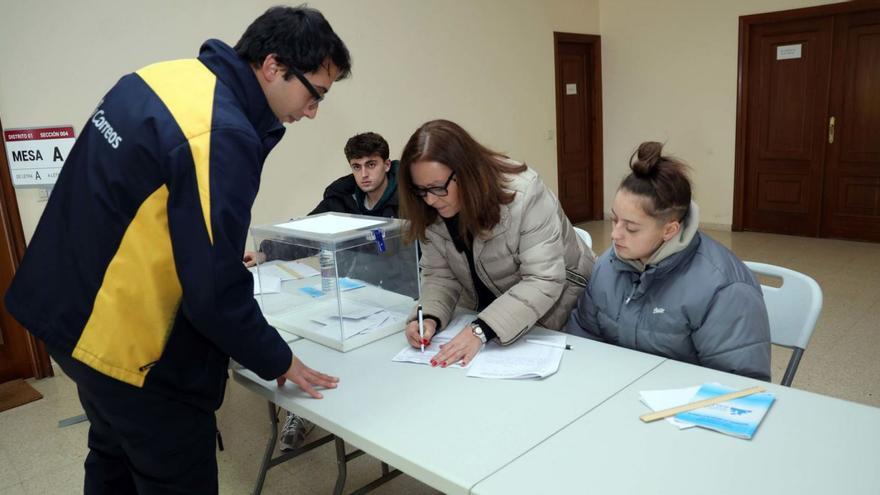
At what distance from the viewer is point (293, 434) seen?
252 centimetres

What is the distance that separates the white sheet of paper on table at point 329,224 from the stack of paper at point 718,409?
3.01 ft

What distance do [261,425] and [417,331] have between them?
1.42 m

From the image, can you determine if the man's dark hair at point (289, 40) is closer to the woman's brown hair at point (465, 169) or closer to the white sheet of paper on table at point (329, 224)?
the woman's brown hair at point (465, 169)

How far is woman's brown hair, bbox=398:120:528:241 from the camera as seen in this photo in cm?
164

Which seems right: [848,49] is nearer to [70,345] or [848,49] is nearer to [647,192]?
[647,192]

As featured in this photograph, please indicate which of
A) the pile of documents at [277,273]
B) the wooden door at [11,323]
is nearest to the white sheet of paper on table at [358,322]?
the pile of documents at [277,273]

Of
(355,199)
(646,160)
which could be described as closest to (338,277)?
(646,160)

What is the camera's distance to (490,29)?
5457 millimetres

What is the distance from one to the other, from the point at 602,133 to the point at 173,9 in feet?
15.3

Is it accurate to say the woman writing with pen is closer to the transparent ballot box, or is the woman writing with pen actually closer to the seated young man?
the transparent ballot box

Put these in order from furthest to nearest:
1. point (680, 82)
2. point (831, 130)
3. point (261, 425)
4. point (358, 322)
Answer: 1. point (680, 82)
2. point (831, 130)
3. point (261, 425)
4. point (358, 322)

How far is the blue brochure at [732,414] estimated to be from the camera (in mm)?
1145

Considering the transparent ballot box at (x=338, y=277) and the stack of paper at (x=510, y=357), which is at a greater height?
the transparent ballot box at (x=338, y=277)

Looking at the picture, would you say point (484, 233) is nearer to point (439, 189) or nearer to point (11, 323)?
point (439, 189)
